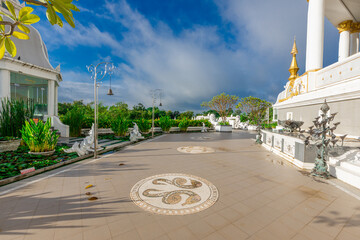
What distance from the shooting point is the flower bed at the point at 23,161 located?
4.77 m

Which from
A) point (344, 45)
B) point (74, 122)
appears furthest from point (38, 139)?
point (344, 45)

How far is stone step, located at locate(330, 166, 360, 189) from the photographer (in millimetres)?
4093

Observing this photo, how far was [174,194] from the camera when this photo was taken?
3666 millimetres

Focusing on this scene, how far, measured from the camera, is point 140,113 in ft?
145

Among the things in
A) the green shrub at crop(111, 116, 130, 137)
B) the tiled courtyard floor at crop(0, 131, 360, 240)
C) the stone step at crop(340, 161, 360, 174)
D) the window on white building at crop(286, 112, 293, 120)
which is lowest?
the tiled courtyard floor at crop(0, 131, 360, 240)

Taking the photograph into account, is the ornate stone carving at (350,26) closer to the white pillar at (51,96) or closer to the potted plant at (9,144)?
the potted plant at (9,144)

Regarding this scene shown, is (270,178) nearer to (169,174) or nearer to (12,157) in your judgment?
(169,174)

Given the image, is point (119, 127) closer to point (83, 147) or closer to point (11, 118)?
point (83, 147)

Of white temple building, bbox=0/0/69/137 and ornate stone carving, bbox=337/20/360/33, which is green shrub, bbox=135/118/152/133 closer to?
white temple building, bbox=0/0/69/137

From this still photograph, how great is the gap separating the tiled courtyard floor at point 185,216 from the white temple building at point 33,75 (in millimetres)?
10014

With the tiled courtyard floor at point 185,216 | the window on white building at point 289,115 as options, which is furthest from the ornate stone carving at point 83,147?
the window on white building at point 289,115

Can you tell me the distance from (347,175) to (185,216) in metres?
4.75

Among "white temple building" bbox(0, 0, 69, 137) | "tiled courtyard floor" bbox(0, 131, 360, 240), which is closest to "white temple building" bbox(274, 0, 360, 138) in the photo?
"tiled courtyard floor" bbox(0, 131, 360, 240)

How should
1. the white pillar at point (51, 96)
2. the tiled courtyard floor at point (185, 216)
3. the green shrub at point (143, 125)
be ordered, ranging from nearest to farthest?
the tiled courtyard floor at point (185, 216), the white pillar at point (51, 96), the green shrub at point (143, 125)
